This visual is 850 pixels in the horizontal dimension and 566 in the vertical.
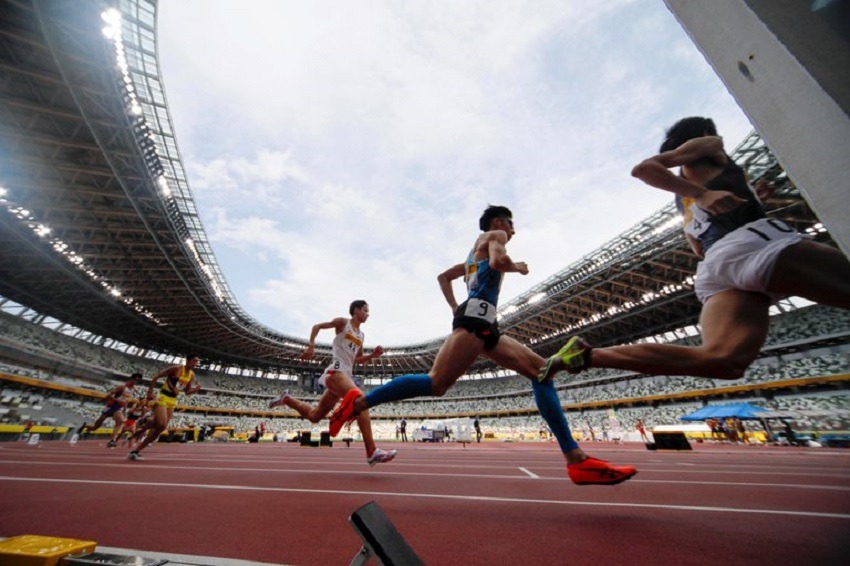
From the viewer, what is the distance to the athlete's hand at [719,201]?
179 centimetres

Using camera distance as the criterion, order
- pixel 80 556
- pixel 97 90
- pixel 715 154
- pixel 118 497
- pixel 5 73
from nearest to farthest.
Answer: pixel 80 556 → pixel 715 154 → pixel 118 497 → pixel 5 73 → pixel 97 90

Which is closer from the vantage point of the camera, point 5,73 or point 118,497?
point 118,497

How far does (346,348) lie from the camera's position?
553 cm

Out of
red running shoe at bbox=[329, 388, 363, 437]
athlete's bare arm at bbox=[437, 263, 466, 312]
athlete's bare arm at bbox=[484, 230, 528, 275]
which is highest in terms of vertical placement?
athlete's bare arm at bbox=[437, 263, 466, 312]

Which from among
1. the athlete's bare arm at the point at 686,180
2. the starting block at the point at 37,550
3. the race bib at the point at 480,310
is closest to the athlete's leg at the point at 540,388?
the race bib at the point at 480,310

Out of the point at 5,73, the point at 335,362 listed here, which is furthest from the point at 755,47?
the point at 5,73

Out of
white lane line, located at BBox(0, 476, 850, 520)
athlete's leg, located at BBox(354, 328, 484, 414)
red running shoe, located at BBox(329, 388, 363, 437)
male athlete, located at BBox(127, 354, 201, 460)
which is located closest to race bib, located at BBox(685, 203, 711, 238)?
athlete's leg, located at BBox(354, 328, 484, 414)

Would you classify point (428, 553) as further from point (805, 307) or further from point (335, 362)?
point (805, 307)

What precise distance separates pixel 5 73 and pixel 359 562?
63.2 ft

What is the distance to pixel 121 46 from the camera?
11.7 m

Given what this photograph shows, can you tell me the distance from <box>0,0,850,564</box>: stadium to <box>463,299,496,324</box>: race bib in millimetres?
1397

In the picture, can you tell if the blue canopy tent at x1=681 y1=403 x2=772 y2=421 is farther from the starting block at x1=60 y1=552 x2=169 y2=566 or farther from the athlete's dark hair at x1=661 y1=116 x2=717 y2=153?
the starting block at x1=60 y1=552 x2=169 y2=566

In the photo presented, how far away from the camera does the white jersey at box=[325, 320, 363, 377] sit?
17.7ft

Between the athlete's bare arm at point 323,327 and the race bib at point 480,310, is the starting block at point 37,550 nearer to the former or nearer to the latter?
the race bib at point 480,310
